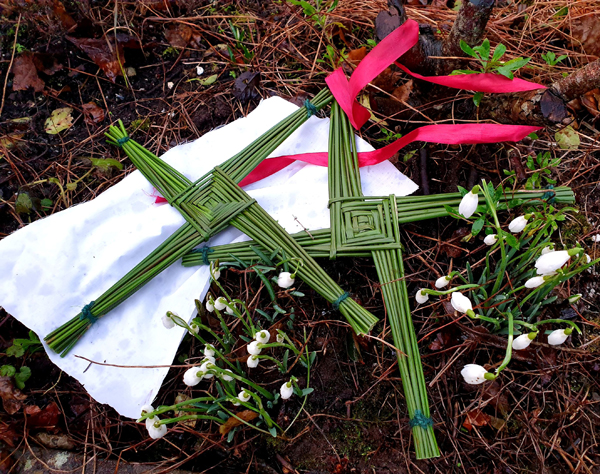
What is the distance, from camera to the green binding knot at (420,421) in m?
1.14

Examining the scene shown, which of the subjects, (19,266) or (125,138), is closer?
(19,266)

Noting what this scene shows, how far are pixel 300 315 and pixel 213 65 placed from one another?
4.11ft

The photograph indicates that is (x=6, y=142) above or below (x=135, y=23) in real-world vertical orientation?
below

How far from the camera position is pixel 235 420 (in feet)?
4.00

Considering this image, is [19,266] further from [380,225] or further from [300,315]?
[380,225]

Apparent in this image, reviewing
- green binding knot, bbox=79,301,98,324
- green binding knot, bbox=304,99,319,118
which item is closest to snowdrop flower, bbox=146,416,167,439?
green binding knot, bbox=79,301,98,324

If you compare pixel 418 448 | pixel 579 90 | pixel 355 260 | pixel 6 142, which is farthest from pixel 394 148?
pixel 6 142

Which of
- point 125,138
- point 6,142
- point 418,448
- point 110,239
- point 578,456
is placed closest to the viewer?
point 418,448

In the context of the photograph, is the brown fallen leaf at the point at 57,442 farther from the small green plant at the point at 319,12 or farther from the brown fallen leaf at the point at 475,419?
the small green plant at the point at 319,12

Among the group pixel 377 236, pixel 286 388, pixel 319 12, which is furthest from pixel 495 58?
pixel 286 388

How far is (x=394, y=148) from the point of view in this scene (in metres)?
1.45

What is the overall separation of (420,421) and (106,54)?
2001 mm

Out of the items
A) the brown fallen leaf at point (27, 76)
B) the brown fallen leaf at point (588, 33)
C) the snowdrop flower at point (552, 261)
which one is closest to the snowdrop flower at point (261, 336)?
the snowdrop flower at point (552, 261)

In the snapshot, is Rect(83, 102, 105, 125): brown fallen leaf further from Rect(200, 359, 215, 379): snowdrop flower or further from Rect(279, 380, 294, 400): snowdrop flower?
Rect(279, 380, 294, 400): snowdrop flower
